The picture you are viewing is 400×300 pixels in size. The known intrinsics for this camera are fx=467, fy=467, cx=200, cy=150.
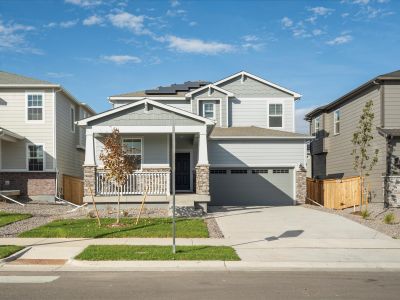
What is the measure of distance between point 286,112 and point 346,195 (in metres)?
6.71

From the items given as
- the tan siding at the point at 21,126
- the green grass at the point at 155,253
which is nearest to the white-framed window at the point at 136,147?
the tan siding at the point at 21,126

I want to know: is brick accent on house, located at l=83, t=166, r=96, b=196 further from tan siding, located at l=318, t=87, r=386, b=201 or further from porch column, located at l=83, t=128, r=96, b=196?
tan siding, located at l=318, t=87, r=386, b=201

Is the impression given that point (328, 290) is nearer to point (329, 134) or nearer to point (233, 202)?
point (233, 202)

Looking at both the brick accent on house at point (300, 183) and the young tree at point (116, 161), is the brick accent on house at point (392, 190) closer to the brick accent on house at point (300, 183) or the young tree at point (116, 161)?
the brick accent on house at point (300, 183)

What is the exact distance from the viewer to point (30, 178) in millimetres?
24562

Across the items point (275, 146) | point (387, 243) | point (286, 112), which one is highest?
point (286, 112)

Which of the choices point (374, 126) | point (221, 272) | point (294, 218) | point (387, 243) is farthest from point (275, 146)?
point (221, 272)

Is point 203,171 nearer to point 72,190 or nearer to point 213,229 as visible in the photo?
point 213,229

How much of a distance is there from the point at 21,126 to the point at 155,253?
16.4 meters

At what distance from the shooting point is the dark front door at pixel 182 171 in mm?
24062

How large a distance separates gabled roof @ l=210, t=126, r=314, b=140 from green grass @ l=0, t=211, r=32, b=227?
1015cm

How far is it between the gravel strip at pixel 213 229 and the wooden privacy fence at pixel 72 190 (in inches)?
407

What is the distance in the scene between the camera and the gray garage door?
80.3 ft

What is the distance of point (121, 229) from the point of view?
49.3 feet
